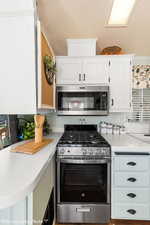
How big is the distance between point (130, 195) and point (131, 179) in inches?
7.1

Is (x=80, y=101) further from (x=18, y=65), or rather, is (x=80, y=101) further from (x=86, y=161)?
(x=18, y=65)

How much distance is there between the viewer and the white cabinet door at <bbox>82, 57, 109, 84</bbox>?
7.29 feet

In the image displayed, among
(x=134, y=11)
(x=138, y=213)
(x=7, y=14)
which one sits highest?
(x=134, y=11)

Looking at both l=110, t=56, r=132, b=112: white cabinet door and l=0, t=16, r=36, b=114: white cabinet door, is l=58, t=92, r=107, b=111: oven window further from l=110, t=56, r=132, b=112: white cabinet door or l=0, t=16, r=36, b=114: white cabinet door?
l=0, t=16, r=36, b=114: white cabinet door

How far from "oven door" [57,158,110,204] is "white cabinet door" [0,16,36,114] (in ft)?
2.82

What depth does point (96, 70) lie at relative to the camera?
2.23 m

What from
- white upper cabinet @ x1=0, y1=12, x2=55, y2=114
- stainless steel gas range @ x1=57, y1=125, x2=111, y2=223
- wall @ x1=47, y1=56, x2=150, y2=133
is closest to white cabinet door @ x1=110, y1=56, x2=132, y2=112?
wall @ x1=47, y1=56, x2=150, y2=133

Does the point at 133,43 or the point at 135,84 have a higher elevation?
the point at 133,43

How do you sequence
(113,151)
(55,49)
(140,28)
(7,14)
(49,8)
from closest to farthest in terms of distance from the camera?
(7,14), (113,151), (49,8), (140,28), (55,49)

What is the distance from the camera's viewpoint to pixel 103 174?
67.0 inches

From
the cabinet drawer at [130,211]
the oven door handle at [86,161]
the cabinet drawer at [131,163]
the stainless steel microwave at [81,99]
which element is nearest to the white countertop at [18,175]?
the oven door handle at [86,161]

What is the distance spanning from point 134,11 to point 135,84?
3.45 ft

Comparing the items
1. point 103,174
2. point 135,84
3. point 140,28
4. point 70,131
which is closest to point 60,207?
point 103,174

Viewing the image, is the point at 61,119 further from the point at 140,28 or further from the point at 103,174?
the point at 140,28
